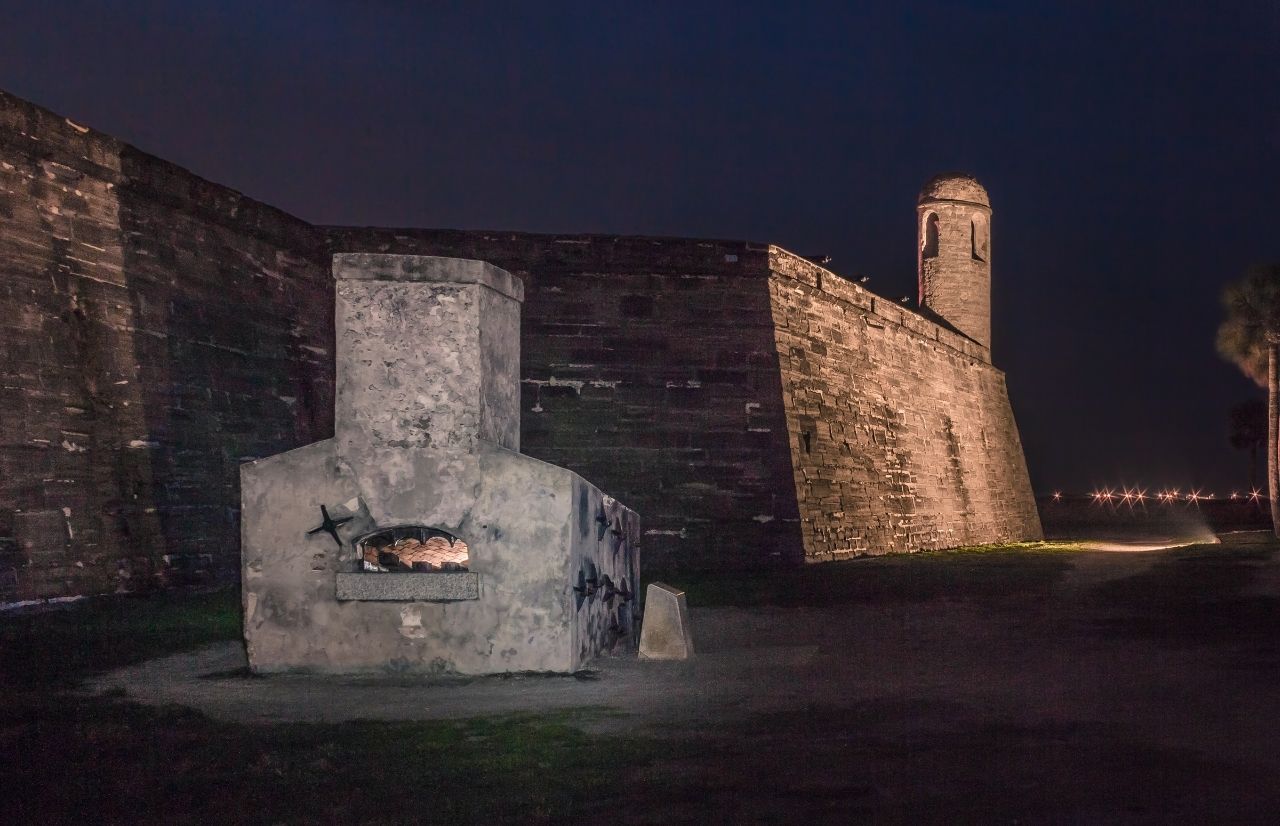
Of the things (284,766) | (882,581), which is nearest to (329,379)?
(882,581)

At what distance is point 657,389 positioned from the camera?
20.4 m

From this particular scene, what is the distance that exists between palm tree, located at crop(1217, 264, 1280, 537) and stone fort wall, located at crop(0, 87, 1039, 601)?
23.7ft

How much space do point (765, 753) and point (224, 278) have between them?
41.7 feet

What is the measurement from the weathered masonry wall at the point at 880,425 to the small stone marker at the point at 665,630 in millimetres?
11597

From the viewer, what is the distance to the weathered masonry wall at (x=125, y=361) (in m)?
12.8

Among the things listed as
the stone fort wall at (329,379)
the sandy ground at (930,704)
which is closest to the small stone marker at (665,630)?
the sandy ground at (930,704)

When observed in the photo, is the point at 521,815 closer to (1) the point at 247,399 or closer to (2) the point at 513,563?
(2) the point at 513,563

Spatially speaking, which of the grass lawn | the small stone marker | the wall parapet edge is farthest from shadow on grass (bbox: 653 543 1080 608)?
the grass lawn

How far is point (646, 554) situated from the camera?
19734 mm

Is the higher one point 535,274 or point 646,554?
point 535,274

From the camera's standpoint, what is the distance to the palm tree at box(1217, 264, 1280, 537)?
31234 millimetres

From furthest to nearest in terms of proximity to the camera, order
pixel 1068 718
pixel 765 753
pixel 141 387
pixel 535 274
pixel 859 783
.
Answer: pixel 535 274, pixel 141 387, pixel 1068 718, pixel 765 753, pixel 859 783

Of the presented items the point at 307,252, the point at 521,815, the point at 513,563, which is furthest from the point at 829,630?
the point at 307,252

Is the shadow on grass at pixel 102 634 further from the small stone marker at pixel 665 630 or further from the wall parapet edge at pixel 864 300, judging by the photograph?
the wall parapet edge at pixel 864 300
